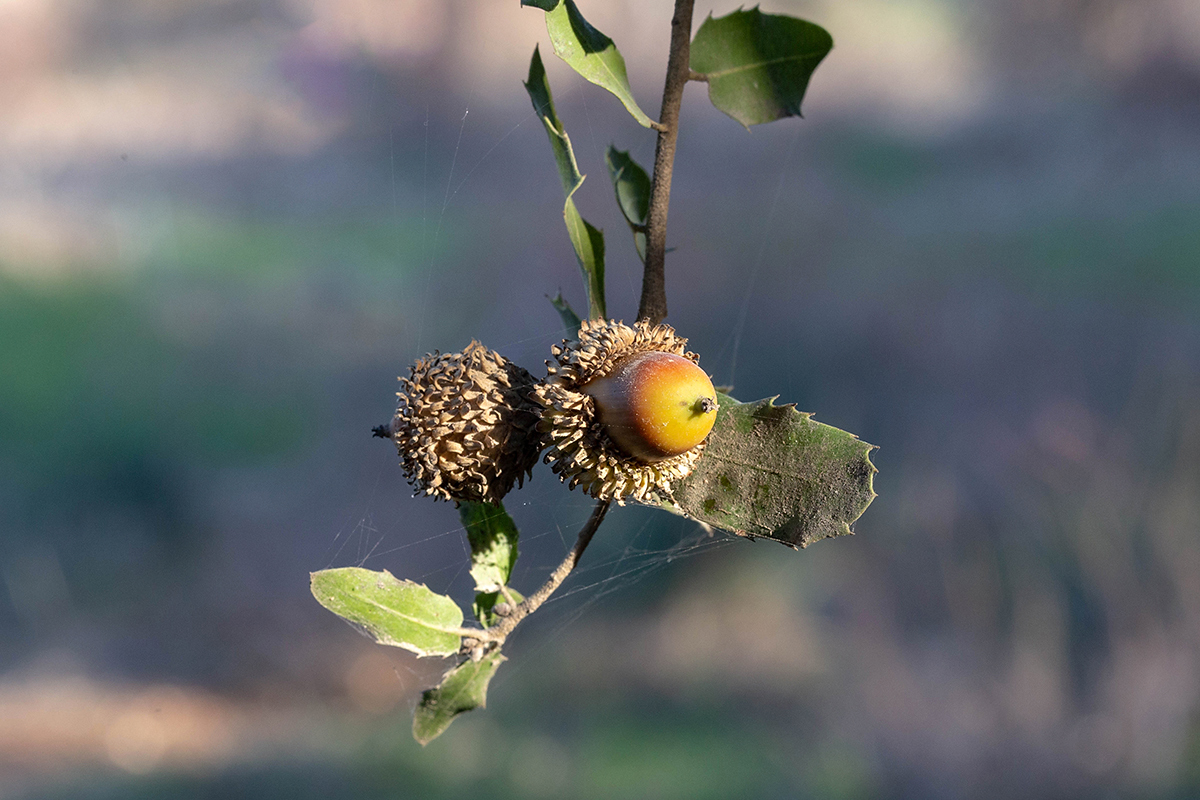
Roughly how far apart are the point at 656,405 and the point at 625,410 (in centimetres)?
1

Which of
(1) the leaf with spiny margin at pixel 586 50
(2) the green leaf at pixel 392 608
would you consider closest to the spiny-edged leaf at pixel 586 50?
(1) the leaf with spiny margin at pixel 586 50

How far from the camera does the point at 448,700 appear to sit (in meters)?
0.40

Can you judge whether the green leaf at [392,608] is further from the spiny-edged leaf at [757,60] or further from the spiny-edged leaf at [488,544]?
the spiny-edged leaf at [757,60]

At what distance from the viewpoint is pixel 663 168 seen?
36 centimetres

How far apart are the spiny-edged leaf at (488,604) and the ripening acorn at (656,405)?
157mm

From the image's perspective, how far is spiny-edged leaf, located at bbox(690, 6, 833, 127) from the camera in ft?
1.35

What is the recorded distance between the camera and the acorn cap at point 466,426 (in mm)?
344

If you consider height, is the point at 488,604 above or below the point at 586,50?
below

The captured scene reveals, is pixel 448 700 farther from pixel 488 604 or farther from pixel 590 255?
pixel 590 255

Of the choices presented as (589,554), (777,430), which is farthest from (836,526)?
(589,554)

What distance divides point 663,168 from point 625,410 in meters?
0.12

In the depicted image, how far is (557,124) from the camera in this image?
37 cm

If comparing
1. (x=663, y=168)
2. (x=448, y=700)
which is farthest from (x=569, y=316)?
(x=448, y=700)

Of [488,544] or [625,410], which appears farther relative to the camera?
[488,544]
